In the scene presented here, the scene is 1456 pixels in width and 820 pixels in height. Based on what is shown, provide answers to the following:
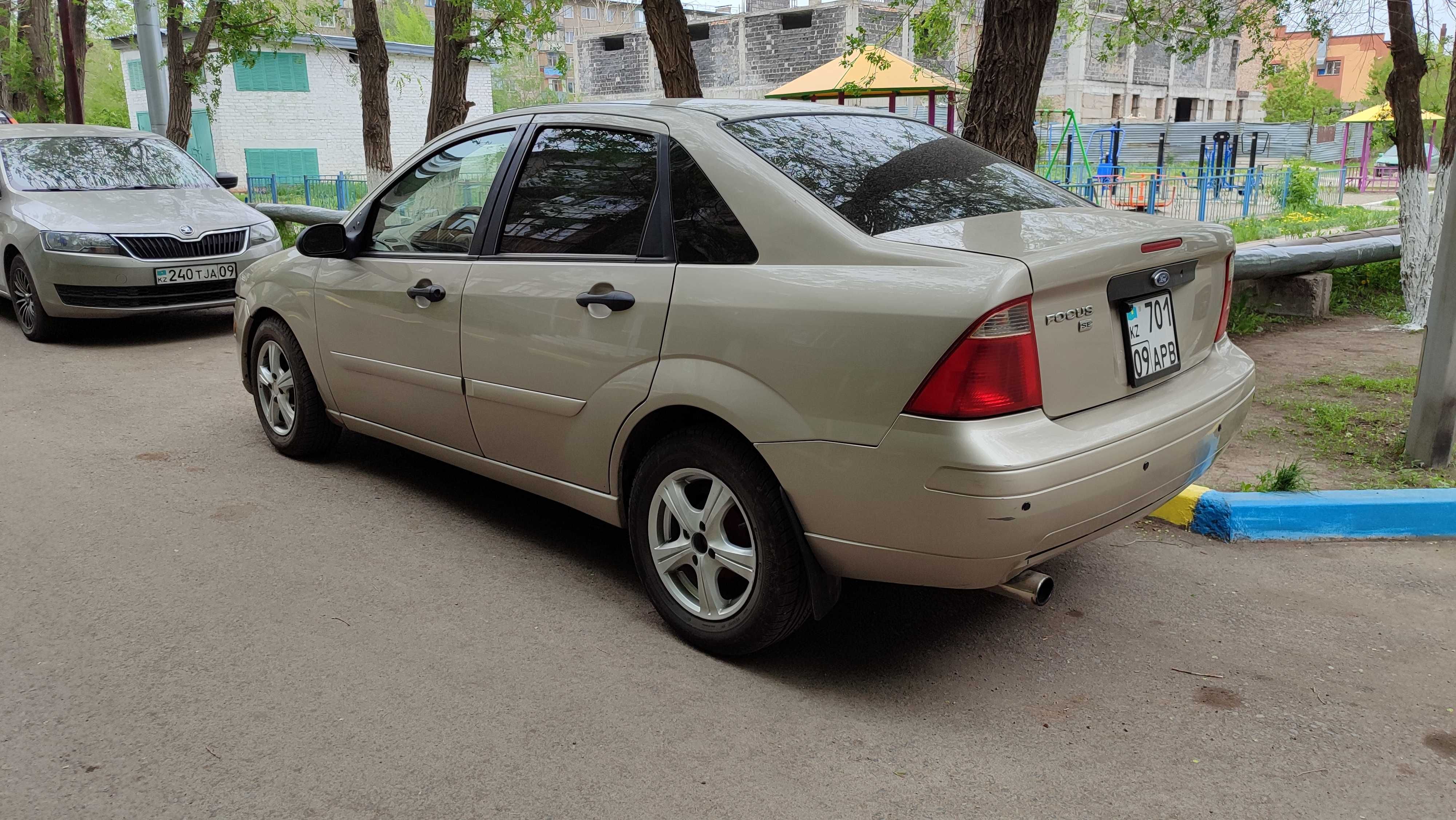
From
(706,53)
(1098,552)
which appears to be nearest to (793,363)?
(1098,552)

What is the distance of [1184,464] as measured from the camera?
10.4 ft

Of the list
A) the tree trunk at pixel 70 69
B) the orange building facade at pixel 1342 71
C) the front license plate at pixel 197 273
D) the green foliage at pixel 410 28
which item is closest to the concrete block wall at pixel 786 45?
the green foliage at pixel 410 28

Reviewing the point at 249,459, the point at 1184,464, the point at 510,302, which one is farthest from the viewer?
the point at 249,459

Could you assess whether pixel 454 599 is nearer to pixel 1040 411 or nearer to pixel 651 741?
pixel 651 741

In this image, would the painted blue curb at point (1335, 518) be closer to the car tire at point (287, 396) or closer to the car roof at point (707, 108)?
the car roof at point (707, 108)

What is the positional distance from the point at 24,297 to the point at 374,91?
5207 mm

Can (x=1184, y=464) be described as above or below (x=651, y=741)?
above

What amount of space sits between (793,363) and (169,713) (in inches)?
77.4

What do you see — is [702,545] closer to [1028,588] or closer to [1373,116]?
[1028,588]

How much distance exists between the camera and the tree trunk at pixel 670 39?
8.45m

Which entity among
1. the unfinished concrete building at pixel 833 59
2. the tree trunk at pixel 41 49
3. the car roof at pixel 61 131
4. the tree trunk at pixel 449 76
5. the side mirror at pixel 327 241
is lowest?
the side mirror at pixel 327 241

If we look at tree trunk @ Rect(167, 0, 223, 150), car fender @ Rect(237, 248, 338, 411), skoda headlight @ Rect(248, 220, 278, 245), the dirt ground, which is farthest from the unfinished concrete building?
car fender @ Rect(237, 248, 338, 411)

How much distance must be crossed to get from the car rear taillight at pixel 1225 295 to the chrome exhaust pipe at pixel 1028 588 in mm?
1108

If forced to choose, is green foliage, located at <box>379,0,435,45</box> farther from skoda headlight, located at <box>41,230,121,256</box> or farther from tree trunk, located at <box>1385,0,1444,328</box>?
tree trunk, located at <box>1385,0,1444,328</box>
